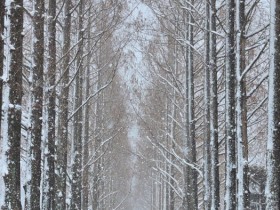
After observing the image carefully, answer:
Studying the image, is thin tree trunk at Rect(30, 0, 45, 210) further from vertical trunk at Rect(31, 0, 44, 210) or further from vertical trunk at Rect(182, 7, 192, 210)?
vertical trunk at Rect(182, 7, 192, 210)

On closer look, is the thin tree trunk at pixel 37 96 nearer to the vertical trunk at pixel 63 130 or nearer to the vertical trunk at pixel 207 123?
the vertical trunk at pixel 63 130

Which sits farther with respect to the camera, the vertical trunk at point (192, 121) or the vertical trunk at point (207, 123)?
the vertical trunk at point (192, 121)

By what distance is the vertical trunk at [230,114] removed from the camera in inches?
336

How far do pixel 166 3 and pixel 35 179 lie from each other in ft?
23.3

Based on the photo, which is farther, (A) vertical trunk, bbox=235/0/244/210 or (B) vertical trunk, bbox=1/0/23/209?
(A) vertical trunk, bbox=235/0/244/210

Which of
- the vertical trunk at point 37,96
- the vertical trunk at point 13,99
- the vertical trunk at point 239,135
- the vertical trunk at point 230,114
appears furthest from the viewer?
the vertical trunk at point 37,96

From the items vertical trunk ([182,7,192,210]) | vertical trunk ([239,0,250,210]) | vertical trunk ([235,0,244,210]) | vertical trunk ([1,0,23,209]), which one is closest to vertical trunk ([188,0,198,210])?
vertical trunk ([182,7,192,210])

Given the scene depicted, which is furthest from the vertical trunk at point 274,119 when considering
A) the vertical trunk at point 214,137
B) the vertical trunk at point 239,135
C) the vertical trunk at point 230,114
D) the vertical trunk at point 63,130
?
the vertical trunk at point 63,130

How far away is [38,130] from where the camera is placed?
354 inches

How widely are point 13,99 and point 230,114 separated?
3765mm

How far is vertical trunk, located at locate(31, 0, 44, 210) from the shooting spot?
8.78m

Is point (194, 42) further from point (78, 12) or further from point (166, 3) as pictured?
point (78, 12)

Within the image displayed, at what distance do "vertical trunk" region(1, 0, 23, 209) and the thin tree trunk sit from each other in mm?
1560

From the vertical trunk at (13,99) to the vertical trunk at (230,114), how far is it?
3583mm
